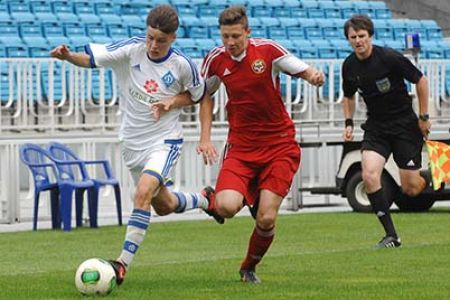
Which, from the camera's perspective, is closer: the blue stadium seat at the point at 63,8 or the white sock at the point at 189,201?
the white sock at the point at 189,201

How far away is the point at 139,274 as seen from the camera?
11.5 m

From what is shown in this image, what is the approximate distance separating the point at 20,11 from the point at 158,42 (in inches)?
674

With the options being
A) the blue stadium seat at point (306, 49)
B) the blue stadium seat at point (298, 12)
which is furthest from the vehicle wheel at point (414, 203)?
the blue stadium seat at point (298, 12)

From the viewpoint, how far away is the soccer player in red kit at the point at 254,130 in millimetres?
10430

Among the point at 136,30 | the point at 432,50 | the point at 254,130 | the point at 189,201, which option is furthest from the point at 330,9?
the point at 254,130

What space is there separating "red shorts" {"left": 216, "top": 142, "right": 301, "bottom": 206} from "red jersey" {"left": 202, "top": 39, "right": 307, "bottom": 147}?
77 mm

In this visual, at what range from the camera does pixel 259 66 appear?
10469mm

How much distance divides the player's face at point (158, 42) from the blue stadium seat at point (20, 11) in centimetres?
1595

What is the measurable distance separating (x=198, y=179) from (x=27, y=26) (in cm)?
605

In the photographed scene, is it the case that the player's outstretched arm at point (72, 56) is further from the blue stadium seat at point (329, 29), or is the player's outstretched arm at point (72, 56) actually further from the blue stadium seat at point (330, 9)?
the blue stadium seat at point (330, 9)

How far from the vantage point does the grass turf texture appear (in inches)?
391

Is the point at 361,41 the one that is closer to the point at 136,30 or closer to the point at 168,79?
the point at 168,79

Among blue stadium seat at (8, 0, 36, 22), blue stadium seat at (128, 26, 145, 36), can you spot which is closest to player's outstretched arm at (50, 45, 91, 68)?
blue stadium seat at (8, 0, 36, 22)

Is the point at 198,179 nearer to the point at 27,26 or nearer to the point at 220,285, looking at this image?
the point at 27,26
